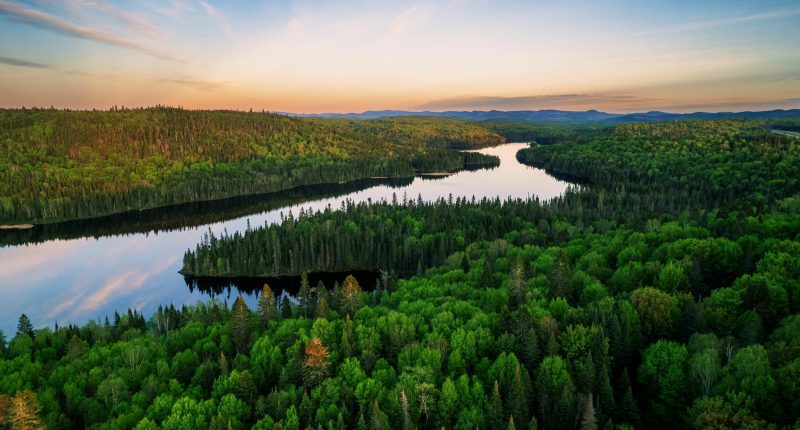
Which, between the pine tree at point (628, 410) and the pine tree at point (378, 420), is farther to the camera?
the pine tree at point (628, 410)

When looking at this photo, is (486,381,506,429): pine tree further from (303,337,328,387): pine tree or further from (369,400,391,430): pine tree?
(303,337,328,387): pine tree

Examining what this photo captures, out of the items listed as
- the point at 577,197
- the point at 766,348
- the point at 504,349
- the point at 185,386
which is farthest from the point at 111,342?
the point at 577,197

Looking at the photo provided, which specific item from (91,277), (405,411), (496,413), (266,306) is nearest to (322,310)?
(266,306)

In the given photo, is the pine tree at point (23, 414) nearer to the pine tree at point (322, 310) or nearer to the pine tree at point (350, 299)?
the pine tree at point (322, 310)

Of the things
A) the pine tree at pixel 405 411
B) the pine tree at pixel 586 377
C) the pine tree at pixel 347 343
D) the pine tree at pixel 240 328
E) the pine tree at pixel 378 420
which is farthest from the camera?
the pine tree at pixel 240 328

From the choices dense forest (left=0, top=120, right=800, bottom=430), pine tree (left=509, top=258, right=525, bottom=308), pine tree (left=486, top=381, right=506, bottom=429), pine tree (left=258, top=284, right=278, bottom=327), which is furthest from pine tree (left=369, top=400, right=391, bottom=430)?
pine tree (left=509, top=258, right=525, bottom=308)

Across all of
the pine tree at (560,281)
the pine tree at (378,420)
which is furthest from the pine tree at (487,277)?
the pine tree at (378,420)

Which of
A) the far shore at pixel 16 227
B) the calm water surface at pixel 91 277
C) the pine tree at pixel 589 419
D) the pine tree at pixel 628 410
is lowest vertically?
the calm water surface at pixel 91 277

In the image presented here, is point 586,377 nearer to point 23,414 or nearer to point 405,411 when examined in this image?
point 405,411
